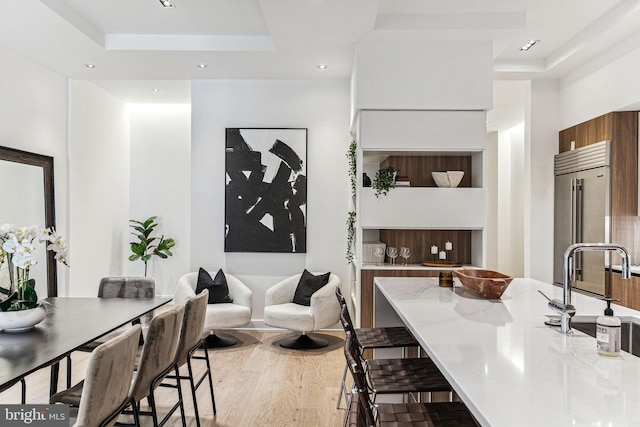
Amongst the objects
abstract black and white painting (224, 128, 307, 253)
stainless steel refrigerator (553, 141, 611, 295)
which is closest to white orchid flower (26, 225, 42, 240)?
abstract black and white painting (224, 128, 307, 253)

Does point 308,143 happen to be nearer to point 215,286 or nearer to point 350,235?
point 350,235

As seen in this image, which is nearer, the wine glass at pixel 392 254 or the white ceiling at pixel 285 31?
the white ceiling at pixel 285 31

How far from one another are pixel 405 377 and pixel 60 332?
1.79 meters

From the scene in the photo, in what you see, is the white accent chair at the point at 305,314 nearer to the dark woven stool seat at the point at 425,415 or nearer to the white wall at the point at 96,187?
the white wall at the point at 96,187

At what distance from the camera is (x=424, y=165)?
425 centimetres

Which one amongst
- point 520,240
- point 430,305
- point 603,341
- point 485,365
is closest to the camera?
point 485,365

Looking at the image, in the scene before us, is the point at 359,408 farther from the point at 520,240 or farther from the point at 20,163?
the point at 520,240

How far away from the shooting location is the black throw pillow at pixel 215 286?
15.8 feet

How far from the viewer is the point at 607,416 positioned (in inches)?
41.7

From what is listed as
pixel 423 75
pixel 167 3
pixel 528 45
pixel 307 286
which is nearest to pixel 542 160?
pixel 528 45

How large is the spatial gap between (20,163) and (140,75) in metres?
1.53

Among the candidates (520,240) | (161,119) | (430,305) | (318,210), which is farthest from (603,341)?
(520,240)

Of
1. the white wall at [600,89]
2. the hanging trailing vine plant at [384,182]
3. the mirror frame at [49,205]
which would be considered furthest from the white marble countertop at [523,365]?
the mirror frame at [49,205]

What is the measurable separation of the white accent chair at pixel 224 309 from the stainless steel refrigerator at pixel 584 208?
3423mm
